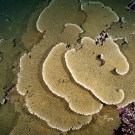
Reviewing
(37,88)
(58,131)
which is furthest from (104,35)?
(58,131)

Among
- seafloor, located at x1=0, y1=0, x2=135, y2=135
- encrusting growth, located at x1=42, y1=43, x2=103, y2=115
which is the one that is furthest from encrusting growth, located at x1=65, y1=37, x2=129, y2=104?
seafloor, located at x1=0, y1=0, x2=135, y2=135

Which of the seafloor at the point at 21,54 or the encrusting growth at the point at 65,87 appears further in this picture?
the seafloor at the point at 21,54

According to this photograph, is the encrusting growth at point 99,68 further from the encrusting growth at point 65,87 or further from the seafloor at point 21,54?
the seafloor at point 21,54

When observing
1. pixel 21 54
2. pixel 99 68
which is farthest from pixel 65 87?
pixel 21 54

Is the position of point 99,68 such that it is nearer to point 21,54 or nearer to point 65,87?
point 65,87

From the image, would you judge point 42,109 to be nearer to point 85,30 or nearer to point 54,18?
point 85,30

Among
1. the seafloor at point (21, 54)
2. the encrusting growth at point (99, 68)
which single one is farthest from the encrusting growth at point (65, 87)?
the seafloor at point (21, 54)
